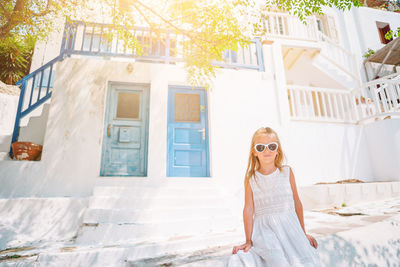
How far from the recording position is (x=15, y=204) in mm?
3951

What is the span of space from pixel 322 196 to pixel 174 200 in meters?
3.44

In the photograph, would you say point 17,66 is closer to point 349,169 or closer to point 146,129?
point 146,129

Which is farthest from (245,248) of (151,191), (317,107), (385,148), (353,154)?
(385,148)

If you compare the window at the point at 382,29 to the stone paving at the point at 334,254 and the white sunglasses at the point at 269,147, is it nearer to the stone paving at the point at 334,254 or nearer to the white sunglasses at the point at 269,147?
the stone paving at the point at 334,254

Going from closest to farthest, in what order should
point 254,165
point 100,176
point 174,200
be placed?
1. point 254,165
2. point 174,200
3. point 100,176

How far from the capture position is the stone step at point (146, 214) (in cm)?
372

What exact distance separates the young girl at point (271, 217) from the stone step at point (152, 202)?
8.85ft

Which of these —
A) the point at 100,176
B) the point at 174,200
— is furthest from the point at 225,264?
the point at 100,176

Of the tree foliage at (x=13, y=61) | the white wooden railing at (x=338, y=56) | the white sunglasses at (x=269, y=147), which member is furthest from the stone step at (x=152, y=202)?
the white wooden railing at (x=338, y=56)

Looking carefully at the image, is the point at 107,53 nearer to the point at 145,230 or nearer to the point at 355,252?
the point at 145,230

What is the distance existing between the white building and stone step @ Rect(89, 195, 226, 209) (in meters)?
0.02

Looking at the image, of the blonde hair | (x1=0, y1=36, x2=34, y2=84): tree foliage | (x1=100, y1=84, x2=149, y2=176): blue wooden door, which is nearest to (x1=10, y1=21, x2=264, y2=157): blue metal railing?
(x1=100, y1=84, x2=149, y2=176): blue wooden door

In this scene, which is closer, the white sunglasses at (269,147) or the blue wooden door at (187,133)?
the white sunglasses at (269,147)

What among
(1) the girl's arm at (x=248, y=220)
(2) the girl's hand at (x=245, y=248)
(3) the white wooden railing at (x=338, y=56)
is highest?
(3) the white wooden railing at (x=338, y=56)
